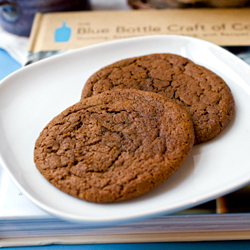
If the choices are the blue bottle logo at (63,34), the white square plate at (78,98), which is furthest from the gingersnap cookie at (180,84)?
the blue bottle logo at (63,34)

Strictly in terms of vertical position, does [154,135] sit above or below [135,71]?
below

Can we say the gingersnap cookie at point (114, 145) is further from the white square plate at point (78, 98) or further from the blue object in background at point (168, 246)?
the blue object in background at point (168, 246)

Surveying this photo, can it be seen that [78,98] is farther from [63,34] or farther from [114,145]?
[63,34]

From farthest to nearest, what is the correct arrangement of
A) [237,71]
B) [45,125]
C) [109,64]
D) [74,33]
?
[74,33], [109,64], [237,71], [45,125]

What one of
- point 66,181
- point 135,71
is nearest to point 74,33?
point 135,71

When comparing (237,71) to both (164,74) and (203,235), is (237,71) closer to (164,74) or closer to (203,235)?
(164,74)
